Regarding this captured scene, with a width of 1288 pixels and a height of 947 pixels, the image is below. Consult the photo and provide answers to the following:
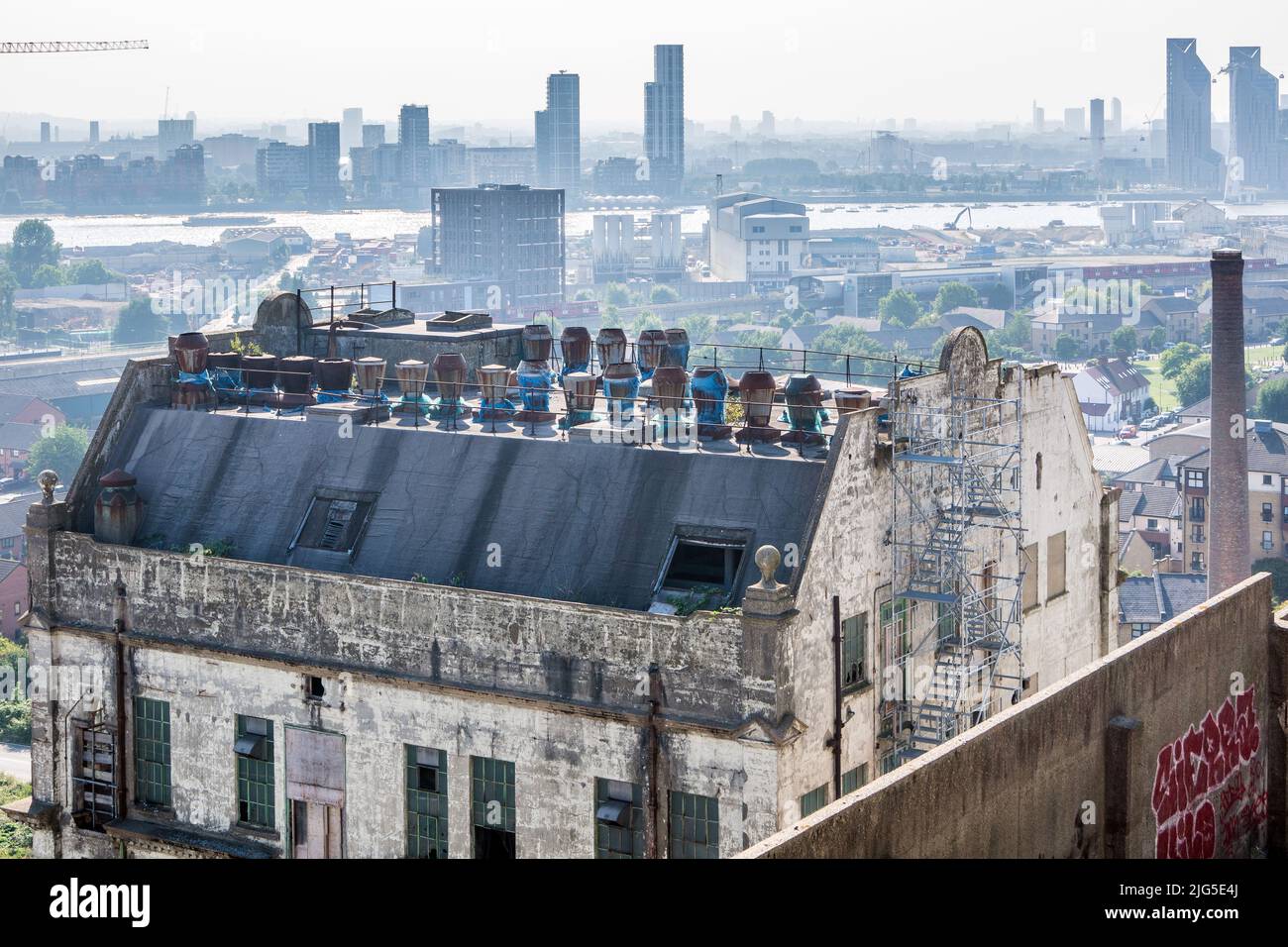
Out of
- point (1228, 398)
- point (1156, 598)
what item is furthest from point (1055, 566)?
point (1156, 598)

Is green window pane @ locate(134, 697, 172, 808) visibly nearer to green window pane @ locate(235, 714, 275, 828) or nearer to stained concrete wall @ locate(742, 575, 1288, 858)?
green window pane @ locate(235, 714, 275, 828)

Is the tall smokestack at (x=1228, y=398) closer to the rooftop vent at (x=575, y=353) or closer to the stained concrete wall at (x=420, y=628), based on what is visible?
the rooftop vent at (x=575, y=353)

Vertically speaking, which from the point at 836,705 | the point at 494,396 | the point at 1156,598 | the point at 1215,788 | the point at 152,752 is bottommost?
the point at 1156,598

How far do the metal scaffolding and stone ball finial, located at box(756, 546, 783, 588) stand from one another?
4.77 m

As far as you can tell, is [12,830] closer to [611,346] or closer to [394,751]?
[611,346]

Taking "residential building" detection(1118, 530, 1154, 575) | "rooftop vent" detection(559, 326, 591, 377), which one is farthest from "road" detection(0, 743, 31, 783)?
"residential building" detection(1118, 530, 1154, 575)

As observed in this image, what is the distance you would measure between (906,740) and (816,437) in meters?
6.30

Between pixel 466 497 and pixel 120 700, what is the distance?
874 cm

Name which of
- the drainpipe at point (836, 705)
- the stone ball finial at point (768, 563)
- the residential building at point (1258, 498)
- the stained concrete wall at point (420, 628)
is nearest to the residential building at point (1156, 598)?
the residential building at point (1258, 498)

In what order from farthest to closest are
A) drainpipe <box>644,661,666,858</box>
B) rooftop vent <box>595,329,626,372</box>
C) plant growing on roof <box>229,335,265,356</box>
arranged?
plant growing on roof <box>229,335,265,356</box>, rooftop vent <box>595,329,626,372</box>, drainpipe <box>644,661,666,858</box>

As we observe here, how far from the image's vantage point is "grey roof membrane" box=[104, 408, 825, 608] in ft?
110

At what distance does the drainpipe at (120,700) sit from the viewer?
3756cm

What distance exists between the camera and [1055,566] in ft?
137
